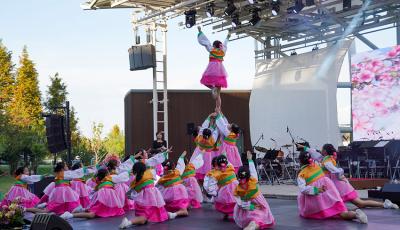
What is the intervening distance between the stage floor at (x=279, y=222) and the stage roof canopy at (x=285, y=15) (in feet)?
23.3

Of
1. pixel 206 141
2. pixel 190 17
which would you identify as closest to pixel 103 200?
pixel 206 141

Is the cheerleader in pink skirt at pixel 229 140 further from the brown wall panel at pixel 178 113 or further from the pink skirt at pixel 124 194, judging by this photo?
the brown wall panel at pixel 178 113

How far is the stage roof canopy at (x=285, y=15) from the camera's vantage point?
14.8 meters

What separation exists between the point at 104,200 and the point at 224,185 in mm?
2202

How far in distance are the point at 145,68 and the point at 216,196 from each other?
9833 mm

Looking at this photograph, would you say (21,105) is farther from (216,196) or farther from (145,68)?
(216,196)

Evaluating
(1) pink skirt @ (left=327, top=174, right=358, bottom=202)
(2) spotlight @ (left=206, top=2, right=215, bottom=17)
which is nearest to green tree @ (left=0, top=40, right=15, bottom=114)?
(2) spotlight @ (left=206, top=2, right=215, bottom=17)

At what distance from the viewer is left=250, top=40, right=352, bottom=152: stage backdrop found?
51.4 ft

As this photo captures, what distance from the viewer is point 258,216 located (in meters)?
6.91

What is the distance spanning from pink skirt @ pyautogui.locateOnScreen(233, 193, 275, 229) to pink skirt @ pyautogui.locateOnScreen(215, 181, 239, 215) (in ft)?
3.19

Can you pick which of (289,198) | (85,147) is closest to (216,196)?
A: (289,198)

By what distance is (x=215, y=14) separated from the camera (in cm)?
1667

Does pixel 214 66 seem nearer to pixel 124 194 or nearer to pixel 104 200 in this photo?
pixel 124 194

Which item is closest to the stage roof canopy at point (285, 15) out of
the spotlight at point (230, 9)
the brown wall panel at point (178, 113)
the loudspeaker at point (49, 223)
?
the spotlight at point (230, 9)
